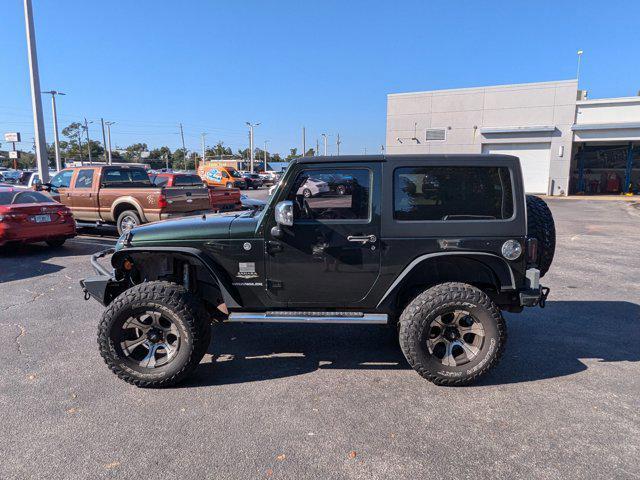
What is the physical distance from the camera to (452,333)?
3848 millimetres

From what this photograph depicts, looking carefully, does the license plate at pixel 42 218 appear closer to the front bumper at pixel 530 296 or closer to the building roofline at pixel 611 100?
the front bumper at pixel 530 296

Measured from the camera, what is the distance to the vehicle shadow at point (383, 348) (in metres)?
4.12

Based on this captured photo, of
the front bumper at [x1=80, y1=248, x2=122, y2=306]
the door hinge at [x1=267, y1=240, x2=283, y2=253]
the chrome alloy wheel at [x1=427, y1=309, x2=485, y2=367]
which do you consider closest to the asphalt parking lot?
the chrome alloy wheel at [x1=427, y1=309, x2=485, y2=367]

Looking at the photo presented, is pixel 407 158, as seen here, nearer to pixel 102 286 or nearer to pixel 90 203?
pixel 102 286

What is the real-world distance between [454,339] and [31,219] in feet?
29.4

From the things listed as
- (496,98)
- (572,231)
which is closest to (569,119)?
(496,98)

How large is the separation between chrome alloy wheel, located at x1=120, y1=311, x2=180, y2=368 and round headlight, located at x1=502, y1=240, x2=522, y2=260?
286 cm

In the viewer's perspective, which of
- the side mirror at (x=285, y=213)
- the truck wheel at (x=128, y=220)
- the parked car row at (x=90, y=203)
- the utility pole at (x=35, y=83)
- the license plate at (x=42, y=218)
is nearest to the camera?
the side mirror at (x=285, y=213)

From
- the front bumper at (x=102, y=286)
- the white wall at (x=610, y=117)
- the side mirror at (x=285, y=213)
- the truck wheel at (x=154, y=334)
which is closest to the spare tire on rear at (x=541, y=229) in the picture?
the side mirror at (x=285, y=213)

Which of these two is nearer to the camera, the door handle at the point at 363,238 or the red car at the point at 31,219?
the door handle at the point at 363,238

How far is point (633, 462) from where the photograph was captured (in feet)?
9.27

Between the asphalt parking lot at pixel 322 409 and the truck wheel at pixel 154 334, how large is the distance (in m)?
0.18

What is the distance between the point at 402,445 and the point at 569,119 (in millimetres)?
31608

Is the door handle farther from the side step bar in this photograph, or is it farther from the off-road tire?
the off-road tire
